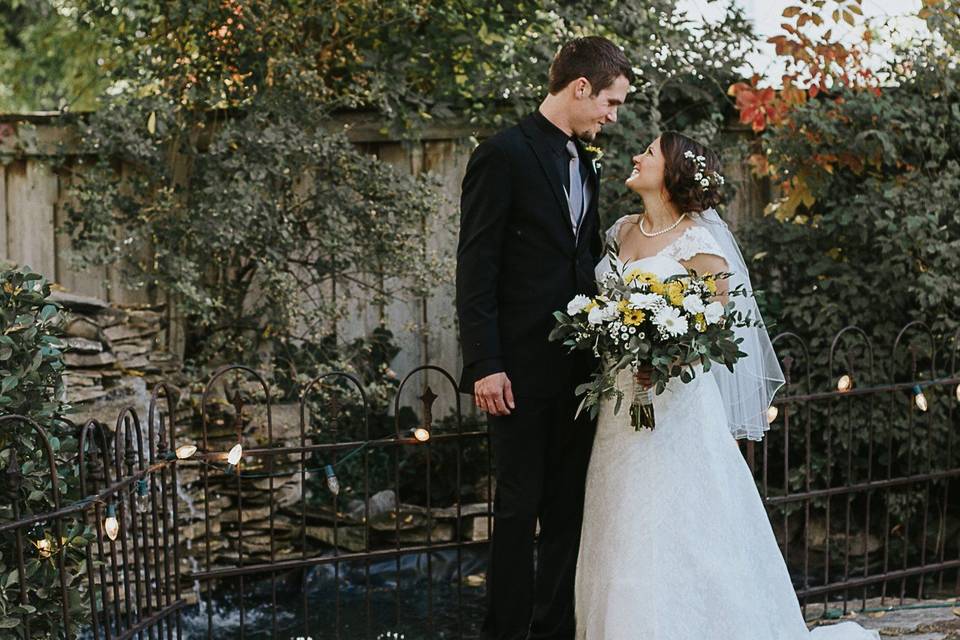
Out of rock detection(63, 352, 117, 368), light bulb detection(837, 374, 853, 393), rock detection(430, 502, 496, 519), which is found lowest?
rock detection(430, 502, 496, 519)

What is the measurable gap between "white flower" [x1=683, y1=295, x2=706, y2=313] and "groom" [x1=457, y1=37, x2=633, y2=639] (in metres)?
0.36

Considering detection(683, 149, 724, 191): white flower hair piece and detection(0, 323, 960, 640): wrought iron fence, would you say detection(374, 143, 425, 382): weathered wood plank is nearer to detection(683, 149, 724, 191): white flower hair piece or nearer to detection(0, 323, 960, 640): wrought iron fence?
detection(0, 323, 960, 640): wrought iron fence

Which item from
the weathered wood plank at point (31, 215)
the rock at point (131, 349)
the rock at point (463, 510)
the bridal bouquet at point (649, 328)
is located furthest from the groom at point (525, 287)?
the weathered wood plank at point (31, 215)

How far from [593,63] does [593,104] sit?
0.13 metres

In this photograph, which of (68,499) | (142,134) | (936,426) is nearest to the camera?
(68,499)

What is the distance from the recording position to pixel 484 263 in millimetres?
3404

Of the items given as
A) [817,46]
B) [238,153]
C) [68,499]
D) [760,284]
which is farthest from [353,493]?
[817,46]

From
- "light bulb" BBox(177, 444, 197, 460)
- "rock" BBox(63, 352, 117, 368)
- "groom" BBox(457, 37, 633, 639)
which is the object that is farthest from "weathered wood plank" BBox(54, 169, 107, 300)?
"groom" BBox(457, 37, 633, 639)

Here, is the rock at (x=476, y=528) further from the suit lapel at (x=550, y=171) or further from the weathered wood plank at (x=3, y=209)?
the weathered wood plank at (x=3, y=209)

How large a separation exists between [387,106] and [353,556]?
2722 mm

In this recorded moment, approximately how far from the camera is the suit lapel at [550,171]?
3488 mm

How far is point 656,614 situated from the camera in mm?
3391

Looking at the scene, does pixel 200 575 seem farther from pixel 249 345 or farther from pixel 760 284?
pixel 760 284

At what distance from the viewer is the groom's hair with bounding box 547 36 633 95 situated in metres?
3.47
